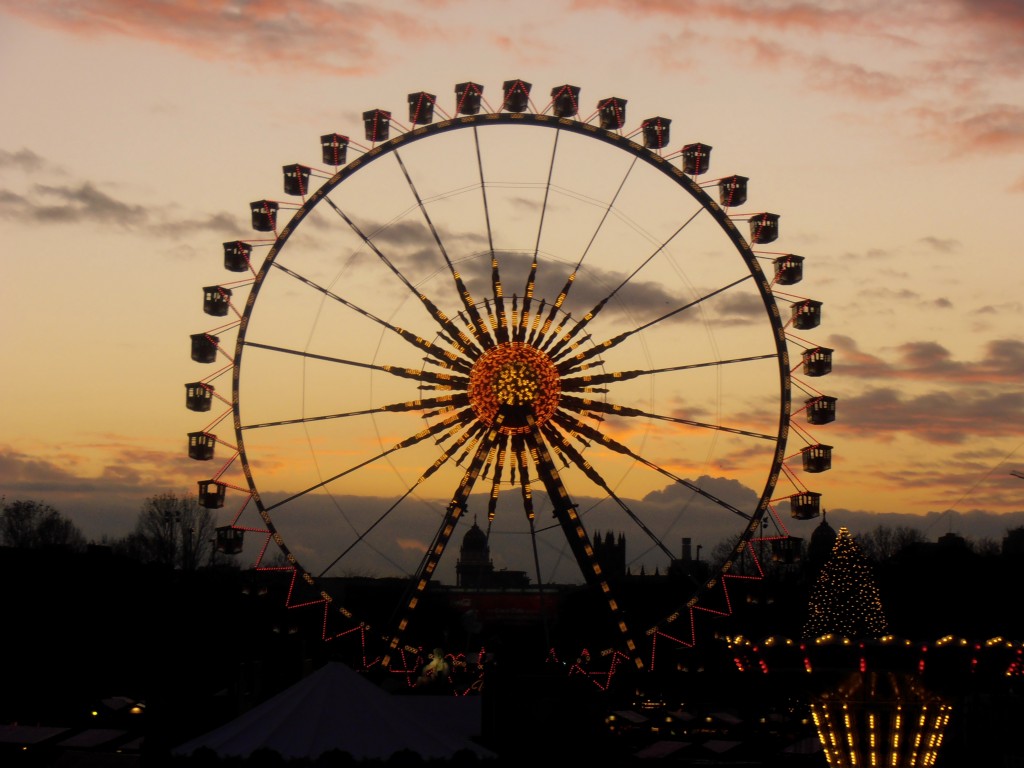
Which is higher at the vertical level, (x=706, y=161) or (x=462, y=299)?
(x=706, y=161)

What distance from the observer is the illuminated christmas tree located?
41906 mm

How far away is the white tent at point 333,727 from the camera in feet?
79.3

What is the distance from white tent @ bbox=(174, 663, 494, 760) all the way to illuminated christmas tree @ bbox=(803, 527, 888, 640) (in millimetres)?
18793

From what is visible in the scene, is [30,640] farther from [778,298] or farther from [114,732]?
[778,298]

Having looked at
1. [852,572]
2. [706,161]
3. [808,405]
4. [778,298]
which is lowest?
Result: [852,572]

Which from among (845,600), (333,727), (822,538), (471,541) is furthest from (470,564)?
(333,727)

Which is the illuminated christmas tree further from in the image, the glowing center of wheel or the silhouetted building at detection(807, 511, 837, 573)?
the silhouetted building at detection(807, 511, 837, 573)

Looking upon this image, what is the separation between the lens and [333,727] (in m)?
24.7

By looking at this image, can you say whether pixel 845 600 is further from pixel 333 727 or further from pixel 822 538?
pixel 822 538

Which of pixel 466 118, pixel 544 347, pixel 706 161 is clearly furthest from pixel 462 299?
pixel 706 161

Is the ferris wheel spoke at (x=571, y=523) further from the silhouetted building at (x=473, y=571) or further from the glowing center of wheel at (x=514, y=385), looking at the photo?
the silhouetted building at (x=473, y=571)

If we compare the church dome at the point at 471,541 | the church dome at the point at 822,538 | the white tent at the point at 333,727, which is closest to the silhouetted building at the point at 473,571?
the church dome at the point at 471,541

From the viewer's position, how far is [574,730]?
27.8m

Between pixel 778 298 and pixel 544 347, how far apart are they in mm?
6535
